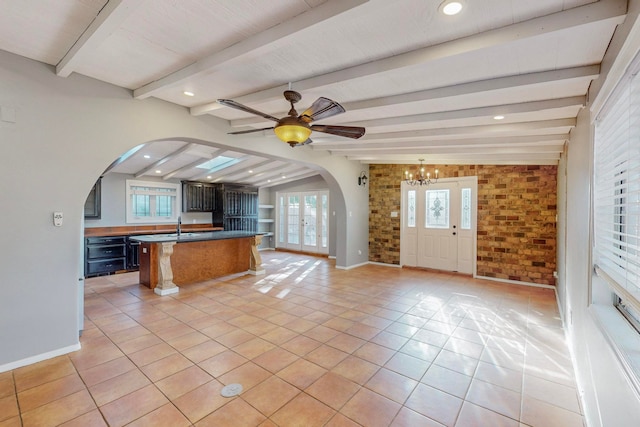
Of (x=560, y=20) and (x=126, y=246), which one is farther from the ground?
(x=560, y=20)

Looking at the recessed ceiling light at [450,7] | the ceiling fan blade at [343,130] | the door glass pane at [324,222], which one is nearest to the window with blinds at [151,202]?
the door glass pane at [324,222]

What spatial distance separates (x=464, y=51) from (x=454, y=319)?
3148 millimetres

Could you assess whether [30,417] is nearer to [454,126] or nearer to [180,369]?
[180,369]

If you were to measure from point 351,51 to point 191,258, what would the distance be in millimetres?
4625

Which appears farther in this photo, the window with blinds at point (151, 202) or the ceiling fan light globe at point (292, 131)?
the window with blinds at point (151, 202)

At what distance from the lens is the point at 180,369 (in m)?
2.50

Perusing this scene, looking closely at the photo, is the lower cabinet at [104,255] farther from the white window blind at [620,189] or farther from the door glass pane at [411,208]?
the white window blind at [620,189]

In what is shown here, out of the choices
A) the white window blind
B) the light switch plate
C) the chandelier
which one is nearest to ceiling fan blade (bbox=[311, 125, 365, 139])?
the white window blind

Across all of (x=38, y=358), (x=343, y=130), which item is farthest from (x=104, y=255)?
(x=343, y=130)

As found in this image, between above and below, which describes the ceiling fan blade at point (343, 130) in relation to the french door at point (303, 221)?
above

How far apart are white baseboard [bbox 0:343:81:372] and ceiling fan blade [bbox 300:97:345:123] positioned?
122 inches

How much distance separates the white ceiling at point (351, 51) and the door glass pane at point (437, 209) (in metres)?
3.06

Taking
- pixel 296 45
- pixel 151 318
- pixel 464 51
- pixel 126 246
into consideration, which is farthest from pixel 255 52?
pixel 126 246

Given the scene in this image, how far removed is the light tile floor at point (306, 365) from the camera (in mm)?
1977
